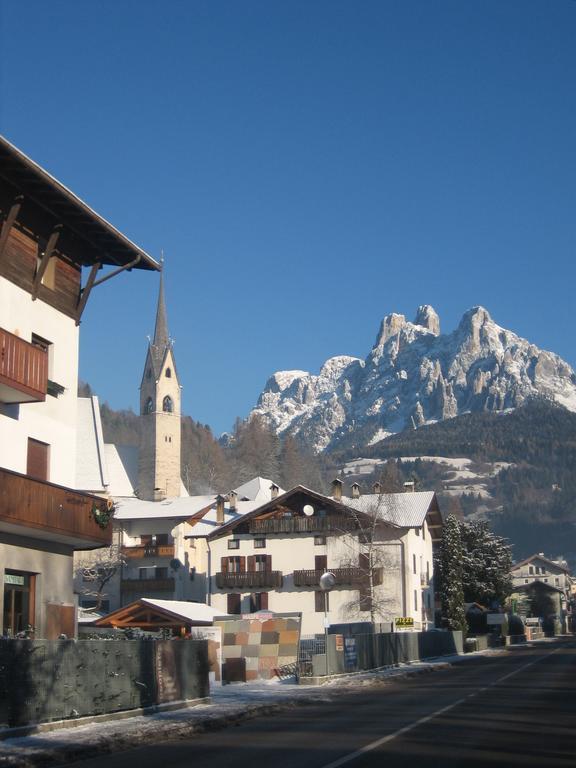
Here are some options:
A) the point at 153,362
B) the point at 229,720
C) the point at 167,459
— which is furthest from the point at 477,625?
the point at 229,720

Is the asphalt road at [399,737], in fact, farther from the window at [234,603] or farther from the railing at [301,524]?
the window at [234,603]

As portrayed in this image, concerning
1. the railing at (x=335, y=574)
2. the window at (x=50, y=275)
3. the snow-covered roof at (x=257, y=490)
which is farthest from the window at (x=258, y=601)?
the window at (x=50, y=275)

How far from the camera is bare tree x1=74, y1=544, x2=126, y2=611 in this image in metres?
84.5

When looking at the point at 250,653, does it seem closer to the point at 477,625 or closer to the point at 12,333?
the point at 12,333

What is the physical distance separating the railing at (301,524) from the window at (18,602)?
45983 millimetres

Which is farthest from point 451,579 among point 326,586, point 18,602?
point 18,602

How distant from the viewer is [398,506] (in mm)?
75438

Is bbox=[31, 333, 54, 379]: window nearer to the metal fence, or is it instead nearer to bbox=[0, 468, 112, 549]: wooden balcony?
bbox=[0, 468, 112, 549]: wooden balcony

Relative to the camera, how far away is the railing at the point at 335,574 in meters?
70.6

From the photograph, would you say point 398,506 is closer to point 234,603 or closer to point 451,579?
point 451,579

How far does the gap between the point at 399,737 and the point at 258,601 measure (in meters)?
56.7

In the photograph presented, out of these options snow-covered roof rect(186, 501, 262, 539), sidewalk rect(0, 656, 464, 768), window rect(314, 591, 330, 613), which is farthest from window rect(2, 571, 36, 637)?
snow-covered roof rect(186, 501, 262, 539)

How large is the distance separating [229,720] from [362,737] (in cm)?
535

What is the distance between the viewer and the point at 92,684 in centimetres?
2070
